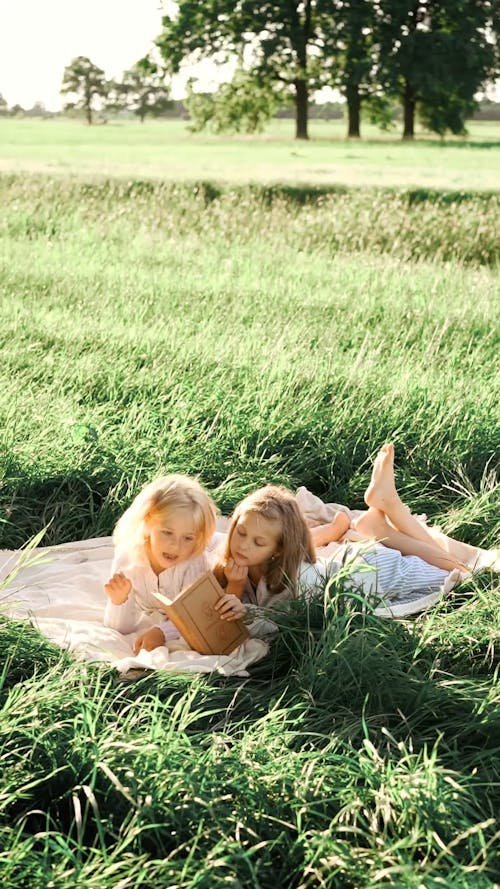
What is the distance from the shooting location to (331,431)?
5.12 metres

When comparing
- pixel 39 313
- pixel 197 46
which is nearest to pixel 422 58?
pixel 197 46

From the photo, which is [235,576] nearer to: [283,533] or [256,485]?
[283,533]

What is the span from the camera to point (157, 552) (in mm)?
3580

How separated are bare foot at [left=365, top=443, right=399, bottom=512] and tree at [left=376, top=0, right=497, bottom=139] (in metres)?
29.3

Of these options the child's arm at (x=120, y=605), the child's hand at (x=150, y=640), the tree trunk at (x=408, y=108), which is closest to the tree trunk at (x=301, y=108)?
the tree trunk at (x=408, y=108)

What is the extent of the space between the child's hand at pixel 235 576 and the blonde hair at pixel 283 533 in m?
0.04

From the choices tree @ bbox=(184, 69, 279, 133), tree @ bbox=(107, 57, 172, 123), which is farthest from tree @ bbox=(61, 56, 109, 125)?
tree @ bbox=(184, 69, 279, 133)

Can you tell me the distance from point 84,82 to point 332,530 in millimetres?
64676

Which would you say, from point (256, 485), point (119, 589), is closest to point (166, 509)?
point (119, 589)

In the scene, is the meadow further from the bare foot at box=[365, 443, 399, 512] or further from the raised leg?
the bare foot at box=[365, 443, 399, 512]

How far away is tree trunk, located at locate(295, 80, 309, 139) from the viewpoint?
3150cm

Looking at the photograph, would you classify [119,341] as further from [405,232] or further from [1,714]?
[405,232]

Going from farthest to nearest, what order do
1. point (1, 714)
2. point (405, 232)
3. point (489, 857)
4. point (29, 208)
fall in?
point (29, 208) → point (405, 232) → point (1, 714) → point (489, 857)

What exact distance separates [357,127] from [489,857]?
31.5m
